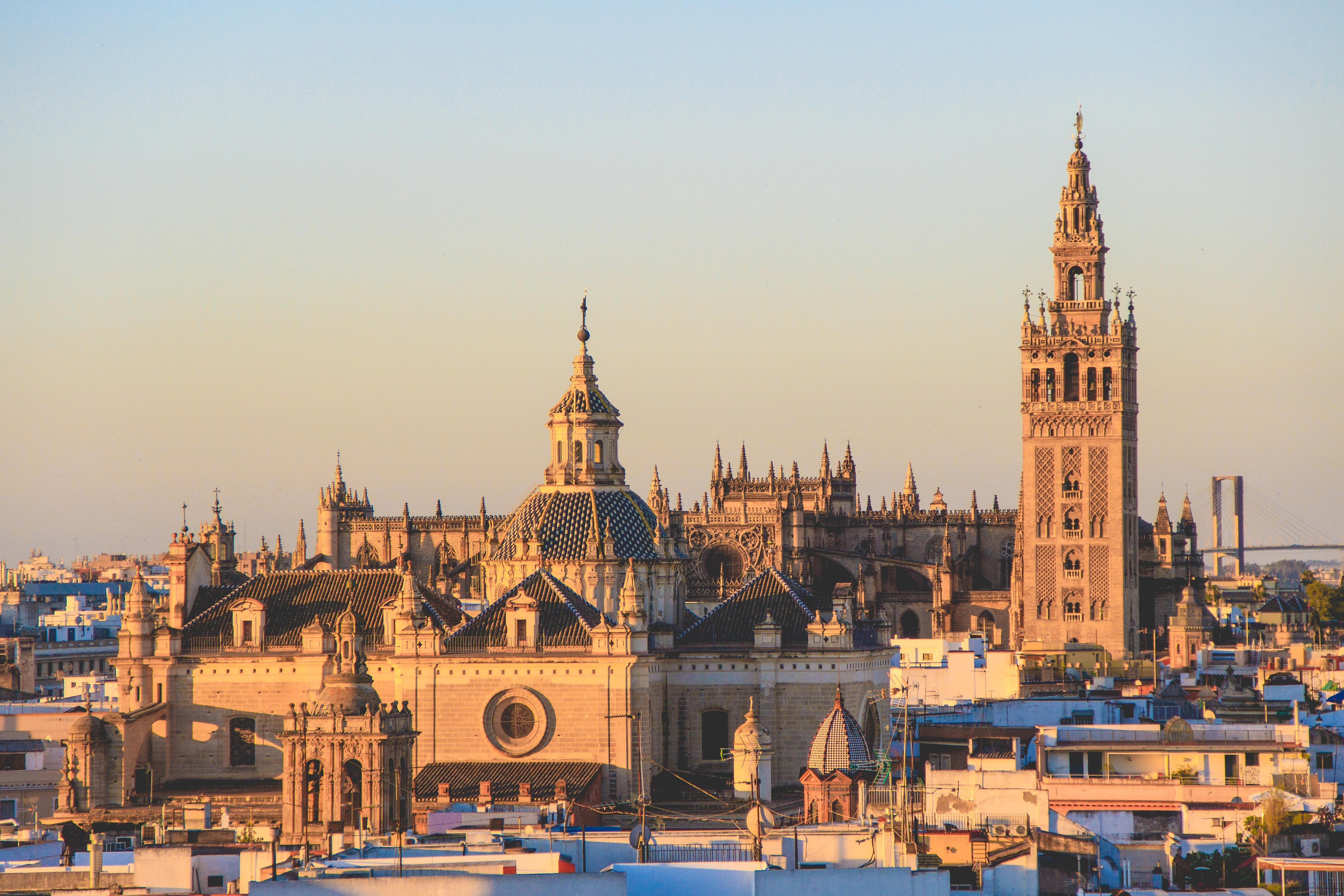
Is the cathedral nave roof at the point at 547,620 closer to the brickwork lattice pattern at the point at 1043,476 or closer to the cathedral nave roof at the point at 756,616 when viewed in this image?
the cathedral nave roof at the point at 756,616

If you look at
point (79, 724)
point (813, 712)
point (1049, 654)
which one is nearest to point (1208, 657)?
point (1049, 654)

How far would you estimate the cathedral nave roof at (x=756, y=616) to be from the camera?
241 feet

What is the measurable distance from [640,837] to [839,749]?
12918mm

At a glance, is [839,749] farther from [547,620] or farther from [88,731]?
[88,731]

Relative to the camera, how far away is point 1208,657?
125 m

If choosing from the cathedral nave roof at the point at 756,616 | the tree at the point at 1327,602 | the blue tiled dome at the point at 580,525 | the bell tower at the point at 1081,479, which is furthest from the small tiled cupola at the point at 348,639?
the tree at the point at 1327,602

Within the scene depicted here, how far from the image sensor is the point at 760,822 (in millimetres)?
52281

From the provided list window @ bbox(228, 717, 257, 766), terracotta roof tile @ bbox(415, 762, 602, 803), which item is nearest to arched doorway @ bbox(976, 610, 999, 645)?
window @ bbox(228, 717, 257, 766)

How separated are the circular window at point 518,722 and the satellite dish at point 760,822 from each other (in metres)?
15.5

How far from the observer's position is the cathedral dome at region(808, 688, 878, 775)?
2421 inches

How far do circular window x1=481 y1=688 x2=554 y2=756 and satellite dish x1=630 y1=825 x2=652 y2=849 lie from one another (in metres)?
20.5

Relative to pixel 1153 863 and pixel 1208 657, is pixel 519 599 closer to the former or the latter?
pixel 1153 863

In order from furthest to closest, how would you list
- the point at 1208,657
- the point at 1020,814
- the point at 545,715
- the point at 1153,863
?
1. the point at 1208,657
2. the point at 545,715
3. the point at 1020,814
4. the point at 1153,863

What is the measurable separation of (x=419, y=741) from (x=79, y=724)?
9.53 meters
